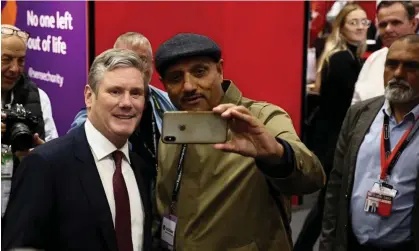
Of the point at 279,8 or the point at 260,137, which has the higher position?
the point at 279,8

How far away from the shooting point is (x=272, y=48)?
4.64 metres

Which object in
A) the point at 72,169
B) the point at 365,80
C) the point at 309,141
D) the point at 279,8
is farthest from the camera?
the point at 309,141

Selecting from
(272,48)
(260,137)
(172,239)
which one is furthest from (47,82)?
(260,137)

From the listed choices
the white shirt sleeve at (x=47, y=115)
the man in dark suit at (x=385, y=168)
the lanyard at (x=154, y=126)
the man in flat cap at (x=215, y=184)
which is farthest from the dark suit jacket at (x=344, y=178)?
the white shirt sleeve at (x=47, y=115)

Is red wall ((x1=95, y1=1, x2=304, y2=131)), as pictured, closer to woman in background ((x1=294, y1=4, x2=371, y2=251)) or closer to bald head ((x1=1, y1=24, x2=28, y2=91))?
woman in background ((x1=294, y1=4, x2=371, y2=251))

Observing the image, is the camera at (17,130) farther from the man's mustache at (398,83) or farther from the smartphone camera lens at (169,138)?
the man's mustache at (398,83)

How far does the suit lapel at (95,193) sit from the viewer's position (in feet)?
5.15

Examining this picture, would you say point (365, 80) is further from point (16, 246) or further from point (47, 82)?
point (16, 246)

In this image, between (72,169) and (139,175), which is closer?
(72,169)

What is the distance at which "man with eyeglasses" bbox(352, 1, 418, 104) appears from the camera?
355 cm

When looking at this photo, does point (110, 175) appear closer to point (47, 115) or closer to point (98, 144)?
point (98, 144)

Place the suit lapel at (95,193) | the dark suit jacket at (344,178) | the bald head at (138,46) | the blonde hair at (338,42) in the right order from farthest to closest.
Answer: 1. the blonde hair at (338,42)
2. the bald head at (138,46)
3. the dark suit jacket at (344,178)
4. the suit lapel at (95,193)

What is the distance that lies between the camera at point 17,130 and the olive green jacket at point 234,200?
904mm

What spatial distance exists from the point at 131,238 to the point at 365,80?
94.3 inches
